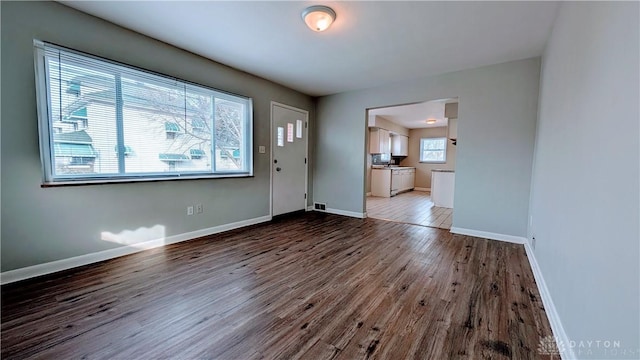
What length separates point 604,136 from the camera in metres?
1.16

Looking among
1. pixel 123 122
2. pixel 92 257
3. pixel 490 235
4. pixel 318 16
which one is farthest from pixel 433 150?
pixel 92 257

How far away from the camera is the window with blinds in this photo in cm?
234

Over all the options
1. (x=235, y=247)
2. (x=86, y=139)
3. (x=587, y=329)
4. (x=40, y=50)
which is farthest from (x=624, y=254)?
(x=40, y=50)

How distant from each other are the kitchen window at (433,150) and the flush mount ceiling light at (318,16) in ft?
25.7

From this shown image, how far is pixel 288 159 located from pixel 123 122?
260 cm

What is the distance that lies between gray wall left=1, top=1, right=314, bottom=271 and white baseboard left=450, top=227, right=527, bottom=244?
363 cm

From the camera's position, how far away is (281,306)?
1.91m

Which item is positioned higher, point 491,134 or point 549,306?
point 491,134

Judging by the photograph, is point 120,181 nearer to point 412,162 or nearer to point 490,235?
point 490,235

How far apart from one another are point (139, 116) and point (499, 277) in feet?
13.1

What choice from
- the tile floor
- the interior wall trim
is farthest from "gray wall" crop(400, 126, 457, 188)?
the interior wall trim

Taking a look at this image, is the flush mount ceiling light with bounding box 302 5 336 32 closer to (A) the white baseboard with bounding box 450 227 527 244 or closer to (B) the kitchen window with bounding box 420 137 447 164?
(A) the white baseboard with bounding box 450 227 527 244

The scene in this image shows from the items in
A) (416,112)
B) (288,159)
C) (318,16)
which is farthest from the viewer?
(416,112)

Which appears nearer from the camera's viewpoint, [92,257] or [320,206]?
[92,257]
